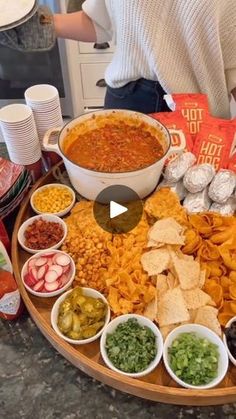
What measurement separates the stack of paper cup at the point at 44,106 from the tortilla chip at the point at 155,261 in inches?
17.1

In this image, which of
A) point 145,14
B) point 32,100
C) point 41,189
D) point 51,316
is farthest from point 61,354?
point 145,14

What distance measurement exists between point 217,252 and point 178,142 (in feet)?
1.04

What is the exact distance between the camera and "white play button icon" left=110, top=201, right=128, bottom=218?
41.2 inches

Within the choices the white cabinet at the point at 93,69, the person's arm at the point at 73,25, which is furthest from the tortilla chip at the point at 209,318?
the white cabinet at the point at 93,69

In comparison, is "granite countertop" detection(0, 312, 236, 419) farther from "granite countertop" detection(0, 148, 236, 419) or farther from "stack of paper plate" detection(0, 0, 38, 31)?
"stack of paper plate" detection(0, 0, 38, 31)

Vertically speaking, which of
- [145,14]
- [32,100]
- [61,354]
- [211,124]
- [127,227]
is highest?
[145,14]

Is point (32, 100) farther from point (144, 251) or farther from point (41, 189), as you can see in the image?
point (144, 251)

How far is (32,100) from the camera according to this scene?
3.53 feet

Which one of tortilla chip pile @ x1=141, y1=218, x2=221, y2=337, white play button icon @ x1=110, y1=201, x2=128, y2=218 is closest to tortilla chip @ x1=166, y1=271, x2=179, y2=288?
tortilla chip pile @ x1=141, y1=218, x2=221, y2=337

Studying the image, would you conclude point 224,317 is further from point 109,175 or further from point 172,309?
point 109,175

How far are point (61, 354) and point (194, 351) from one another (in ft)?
0.87

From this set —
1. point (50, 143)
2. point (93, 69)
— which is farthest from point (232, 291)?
point (93, 69)

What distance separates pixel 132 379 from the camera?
0.79 meters
